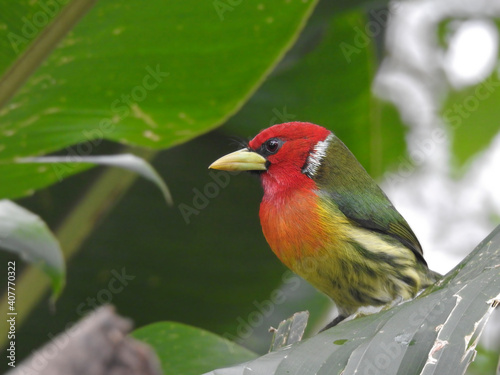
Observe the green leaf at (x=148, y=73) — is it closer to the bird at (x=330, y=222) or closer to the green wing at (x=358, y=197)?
the bird at (x=330, y=222)

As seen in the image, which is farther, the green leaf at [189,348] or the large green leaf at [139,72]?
the green leaf at [189,348]

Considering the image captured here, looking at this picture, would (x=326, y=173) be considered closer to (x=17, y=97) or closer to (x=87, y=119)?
(x=87, y=119)

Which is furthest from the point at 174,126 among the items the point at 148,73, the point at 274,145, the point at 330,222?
the point at 330,222

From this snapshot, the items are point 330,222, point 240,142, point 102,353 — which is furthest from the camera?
point 240,142

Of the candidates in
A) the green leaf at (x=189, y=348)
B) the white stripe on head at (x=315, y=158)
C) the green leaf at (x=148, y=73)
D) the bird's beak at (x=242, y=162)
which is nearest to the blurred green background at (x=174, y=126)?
the green leaf at (x=148, y=73)

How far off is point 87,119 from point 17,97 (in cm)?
26

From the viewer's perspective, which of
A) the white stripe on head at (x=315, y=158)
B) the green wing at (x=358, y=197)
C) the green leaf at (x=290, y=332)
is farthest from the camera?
the white stripe on head at (x=315, y=158)

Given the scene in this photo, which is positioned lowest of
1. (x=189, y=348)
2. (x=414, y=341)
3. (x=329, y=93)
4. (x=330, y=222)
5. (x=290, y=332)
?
(x=189, y=348)

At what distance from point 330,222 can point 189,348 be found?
730mm

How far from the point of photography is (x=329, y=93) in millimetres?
3600

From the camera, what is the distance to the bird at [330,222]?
2.43 m

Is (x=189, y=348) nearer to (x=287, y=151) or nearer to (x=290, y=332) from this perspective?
(x=290, y=332)

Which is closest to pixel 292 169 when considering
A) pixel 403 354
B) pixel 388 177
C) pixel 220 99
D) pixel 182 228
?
pixel 220 99

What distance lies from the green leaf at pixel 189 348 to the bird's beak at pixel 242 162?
604mm
